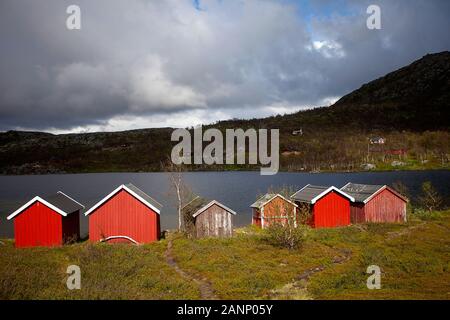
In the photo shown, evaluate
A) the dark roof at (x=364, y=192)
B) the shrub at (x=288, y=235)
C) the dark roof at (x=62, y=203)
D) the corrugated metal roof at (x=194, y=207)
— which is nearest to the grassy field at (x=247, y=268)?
the shrub at (x=288, y=235)

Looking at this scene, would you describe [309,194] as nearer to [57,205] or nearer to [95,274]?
[57,205]

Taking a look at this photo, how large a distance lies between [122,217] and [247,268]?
1616 cm

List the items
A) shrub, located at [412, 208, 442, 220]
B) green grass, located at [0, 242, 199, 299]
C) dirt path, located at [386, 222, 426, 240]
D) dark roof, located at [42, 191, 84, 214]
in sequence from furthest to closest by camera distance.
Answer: shrub, located at [412, 208, 442, 220] → dirt path, located at [386, 222, 426, 240] → dark roof, located at [42, 191, 84, 214] → green grass, located at [0, 242, 199, 299]

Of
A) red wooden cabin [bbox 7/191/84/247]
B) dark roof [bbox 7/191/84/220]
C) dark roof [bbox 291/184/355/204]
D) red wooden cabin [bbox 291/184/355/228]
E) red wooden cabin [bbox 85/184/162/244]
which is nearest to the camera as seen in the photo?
dark roof [bbox 7/191/84/220]

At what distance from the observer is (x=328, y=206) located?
47344 mm

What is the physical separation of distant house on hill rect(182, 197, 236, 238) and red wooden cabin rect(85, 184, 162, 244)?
464cm

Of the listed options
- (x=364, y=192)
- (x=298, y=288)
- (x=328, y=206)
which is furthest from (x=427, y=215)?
(x=298, y=288)

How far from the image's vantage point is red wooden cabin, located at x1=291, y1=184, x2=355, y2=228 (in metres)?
46.9

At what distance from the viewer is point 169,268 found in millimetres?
28016

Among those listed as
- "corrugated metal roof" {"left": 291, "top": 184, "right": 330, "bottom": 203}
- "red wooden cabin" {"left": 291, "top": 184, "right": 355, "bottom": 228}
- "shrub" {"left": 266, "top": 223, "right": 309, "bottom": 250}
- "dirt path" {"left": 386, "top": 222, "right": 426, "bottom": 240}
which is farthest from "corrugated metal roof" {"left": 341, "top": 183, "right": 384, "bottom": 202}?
"shrub" {"left": 266, "top": 223, "right": 309, "bottom": 250}

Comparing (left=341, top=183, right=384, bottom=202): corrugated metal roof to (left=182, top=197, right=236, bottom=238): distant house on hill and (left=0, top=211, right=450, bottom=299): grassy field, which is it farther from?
(left=182, top=197, right=236, bottom=238): distant house on hill
